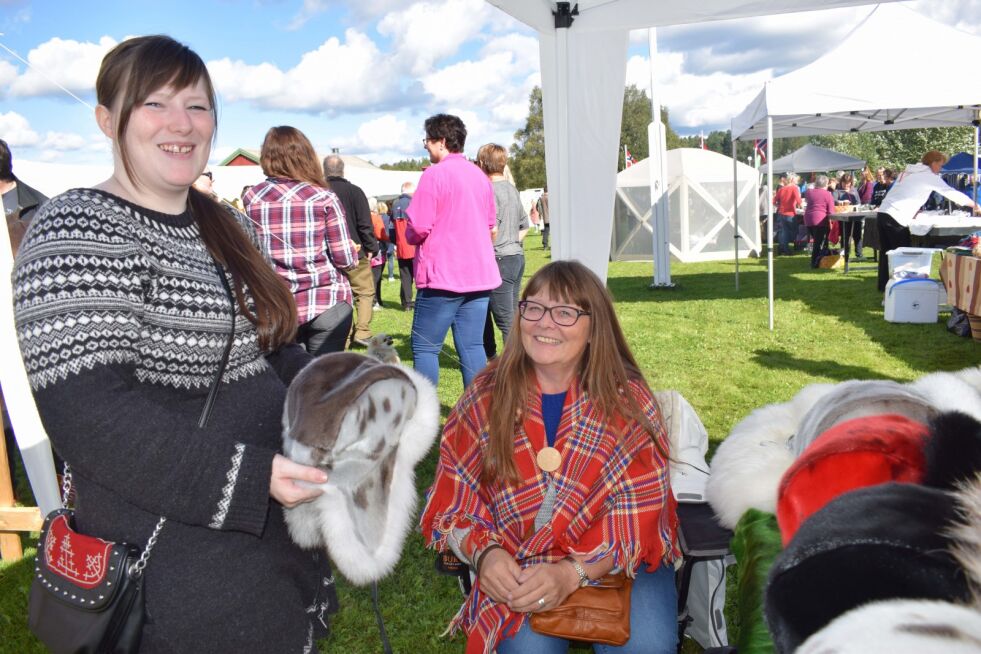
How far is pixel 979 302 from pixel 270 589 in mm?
7391

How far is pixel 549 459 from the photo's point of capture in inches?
82.5

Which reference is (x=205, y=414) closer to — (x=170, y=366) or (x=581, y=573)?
(x=170, y=366)

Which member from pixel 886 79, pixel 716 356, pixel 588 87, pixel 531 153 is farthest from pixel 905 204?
pixel 531 153

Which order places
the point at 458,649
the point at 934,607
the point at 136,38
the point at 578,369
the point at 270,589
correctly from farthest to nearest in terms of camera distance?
1. the point at 458,649
2. the point at 578,369
3. the point at 270,589
4. the point at 136,38
5. the point at 934,607

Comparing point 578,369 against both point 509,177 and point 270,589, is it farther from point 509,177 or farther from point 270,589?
point 509,177

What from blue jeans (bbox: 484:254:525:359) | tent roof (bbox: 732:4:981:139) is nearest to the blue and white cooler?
tent roof (bbox: 732:4:981:139)

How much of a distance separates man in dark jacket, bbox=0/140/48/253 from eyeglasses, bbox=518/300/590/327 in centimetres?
307

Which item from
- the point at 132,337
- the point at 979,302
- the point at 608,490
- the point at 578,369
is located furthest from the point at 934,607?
the point at 979,302

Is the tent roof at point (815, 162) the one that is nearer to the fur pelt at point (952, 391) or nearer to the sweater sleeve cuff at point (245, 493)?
the fur pelt at point (952, 391)

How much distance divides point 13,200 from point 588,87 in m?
3.32

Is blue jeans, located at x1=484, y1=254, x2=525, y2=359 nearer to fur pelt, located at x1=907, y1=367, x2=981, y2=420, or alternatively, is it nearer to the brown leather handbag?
the brown leather handbag

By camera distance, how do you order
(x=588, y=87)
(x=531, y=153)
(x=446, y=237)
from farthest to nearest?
(x=531, y=153) < (x=446, y=237) < (x=588, y=87)

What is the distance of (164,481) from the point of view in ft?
3.46

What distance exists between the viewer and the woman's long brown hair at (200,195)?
1188 mm
